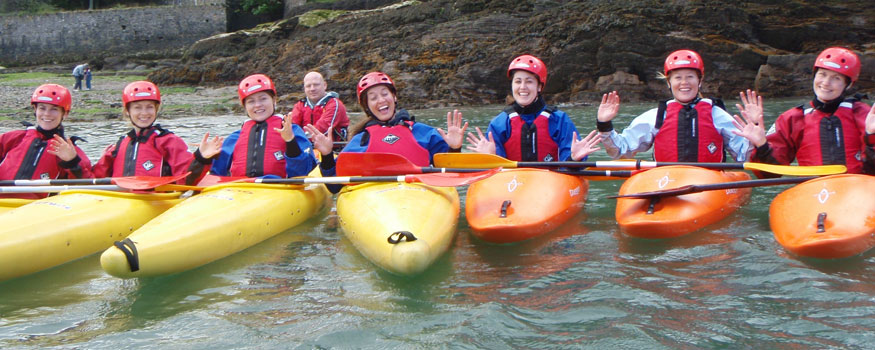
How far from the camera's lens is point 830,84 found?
492cm

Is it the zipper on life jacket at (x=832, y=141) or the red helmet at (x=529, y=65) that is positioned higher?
the red helmet at (x=529, y=65)

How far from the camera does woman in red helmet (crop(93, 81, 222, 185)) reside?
562cm

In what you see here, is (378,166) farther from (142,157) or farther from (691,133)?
(691,133)

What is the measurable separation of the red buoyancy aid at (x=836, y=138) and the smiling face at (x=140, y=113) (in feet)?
15.7

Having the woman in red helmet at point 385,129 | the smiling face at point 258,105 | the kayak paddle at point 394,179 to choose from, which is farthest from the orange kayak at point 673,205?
the smiling face at point 258,105

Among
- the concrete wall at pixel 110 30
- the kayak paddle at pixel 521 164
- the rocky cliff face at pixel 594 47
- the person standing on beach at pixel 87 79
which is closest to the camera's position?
the kayak paddle at pixel 521 164

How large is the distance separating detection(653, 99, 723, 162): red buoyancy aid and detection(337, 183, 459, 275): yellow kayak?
1.66 metres

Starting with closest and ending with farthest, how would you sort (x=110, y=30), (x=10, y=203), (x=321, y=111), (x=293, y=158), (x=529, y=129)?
1. (x=10, y=203)
2. (x=293, y=158)
3. (x=529, y=129)
4. (x=321, y=111)
5. (x=110, y=30)

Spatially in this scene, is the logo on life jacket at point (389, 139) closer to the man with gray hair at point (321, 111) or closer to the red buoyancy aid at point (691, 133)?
the red buoyancy aid at point (691, 133)

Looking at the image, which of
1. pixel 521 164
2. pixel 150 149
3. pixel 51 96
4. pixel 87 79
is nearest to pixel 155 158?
pixel 150 149

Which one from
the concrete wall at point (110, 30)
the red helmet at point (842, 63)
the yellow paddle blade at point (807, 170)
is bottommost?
the yellow paddle blade at point (807, 170)

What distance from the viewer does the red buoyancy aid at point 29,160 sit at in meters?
5.70

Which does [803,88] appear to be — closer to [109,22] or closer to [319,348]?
[319,348]

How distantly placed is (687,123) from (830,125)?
3.01ft
